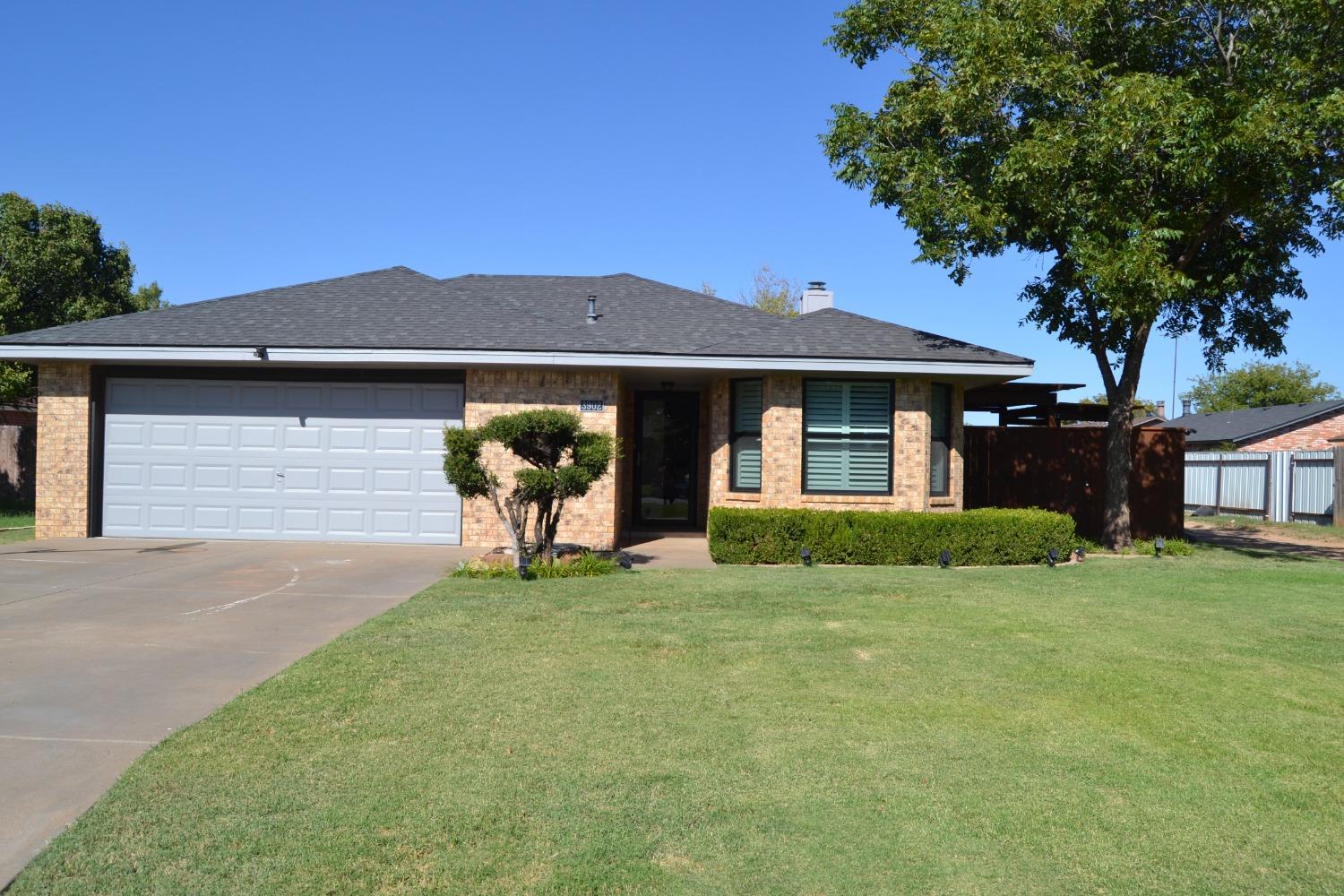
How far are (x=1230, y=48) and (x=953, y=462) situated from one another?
23.2ft

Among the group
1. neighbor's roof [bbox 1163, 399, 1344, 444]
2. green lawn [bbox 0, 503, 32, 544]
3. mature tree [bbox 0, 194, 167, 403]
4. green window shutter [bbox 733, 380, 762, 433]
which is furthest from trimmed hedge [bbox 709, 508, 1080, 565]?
neighbor's roof [bbox 1163, 399, 1344, 444]

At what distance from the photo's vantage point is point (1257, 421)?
37.7 metres

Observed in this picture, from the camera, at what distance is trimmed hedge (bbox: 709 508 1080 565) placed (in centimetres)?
1263

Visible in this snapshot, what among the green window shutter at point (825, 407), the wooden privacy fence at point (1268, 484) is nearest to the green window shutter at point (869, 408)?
the green window shutter at point (825, 407)

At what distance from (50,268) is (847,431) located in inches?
714

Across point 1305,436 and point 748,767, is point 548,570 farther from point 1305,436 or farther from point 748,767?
point 1305,436

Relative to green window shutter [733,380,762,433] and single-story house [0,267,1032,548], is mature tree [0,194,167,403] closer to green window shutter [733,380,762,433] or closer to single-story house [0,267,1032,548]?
single-story house [0,267,1032,548]

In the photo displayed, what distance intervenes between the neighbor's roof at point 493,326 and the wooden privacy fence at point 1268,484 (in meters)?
15.1

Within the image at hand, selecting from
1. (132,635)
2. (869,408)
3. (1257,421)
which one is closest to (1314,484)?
(1257,421)

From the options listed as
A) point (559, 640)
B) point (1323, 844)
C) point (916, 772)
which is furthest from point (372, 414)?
point (1323, 844)

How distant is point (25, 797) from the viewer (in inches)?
170

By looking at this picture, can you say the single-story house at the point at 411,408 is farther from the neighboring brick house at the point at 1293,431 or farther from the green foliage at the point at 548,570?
the neighboring brick house at the point at 1293,431

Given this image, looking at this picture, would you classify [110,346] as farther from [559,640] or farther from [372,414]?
[559,640]

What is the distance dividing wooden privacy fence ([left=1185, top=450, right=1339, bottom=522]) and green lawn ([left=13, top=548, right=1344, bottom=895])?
18646 millimetres
